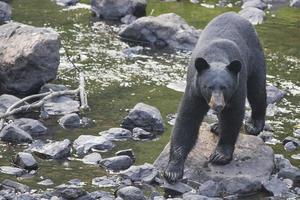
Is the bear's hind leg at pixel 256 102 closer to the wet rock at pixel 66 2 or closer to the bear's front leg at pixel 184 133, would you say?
the bear's front leg at pixel 184 133

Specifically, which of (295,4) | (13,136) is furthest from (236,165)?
(295,4)

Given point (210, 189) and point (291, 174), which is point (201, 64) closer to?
point (210, 189)

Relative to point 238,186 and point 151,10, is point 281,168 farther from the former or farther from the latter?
point 151,10

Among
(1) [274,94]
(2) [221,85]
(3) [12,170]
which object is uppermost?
(2) [221,85]

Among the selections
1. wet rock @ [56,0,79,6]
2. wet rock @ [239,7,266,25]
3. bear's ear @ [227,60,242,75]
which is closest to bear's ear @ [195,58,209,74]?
bear's ear @ [227,60,242,75]

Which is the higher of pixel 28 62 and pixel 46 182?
pixel 28 62

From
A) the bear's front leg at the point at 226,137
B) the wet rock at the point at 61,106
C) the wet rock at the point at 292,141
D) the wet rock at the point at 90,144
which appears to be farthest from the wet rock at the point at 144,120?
the bear's front leg at the point at 226,137

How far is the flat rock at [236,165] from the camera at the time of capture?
376 inches

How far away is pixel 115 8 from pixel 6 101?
727 cm

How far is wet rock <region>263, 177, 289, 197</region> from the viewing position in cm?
949

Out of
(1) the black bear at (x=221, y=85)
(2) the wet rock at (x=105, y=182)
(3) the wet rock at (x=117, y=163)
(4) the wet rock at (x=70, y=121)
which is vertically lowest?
(4) the wet rock at (x=70, y=121)

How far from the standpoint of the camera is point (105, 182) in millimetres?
9523

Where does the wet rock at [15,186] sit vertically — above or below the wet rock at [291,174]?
below

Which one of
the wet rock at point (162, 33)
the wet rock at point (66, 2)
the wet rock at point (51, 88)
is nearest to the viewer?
the wet rock at point (51, 88)
